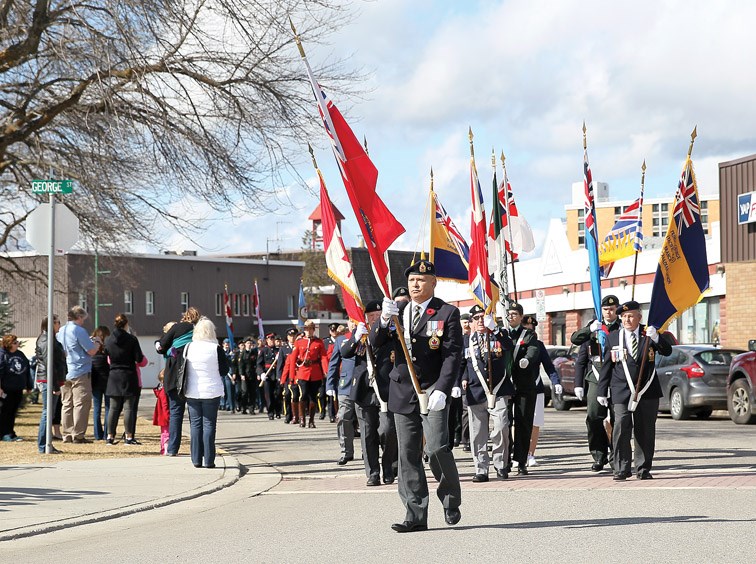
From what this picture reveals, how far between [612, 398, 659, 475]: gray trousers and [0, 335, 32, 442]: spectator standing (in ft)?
30.3

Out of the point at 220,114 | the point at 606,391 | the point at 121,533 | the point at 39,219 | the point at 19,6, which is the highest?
the point at 19,6

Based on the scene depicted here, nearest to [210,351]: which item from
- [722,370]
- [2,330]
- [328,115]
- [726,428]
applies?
[328,115]

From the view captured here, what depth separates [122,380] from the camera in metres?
17.2

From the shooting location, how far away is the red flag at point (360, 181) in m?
10.5

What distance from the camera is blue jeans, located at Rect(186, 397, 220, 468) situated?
1384 centimetres

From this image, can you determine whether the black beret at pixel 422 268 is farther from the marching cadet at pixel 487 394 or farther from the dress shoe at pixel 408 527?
the marching cadet at pixel 487 394

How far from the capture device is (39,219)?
15.2 m

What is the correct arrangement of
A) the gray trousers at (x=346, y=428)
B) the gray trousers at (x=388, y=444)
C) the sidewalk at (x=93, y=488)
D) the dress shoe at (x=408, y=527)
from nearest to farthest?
the dress shoe at (x=408, y=527) → the sidewalk at (x=93, y=488) → the gray trousers at (x=388, y=444) → the gray trousers at (x=346, y=428)

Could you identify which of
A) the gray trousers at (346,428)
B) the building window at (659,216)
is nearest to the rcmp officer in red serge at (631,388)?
the gray trousers at (346,428)

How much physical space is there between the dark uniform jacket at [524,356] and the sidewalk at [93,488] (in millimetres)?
3280

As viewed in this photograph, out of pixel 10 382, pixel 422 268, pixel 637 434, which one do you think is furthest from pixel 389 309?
pixel 10 382

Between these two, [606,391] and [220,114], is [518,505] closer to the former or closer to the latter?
[606,391]

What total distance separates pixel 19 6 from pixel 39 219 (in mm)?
3077

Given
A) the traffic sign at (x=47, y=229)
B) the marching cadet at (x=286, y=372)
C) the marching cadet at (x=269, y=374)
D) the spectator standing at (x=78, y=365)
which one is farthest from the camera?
the marching cadet at (x=269, y=374)
